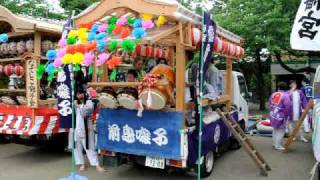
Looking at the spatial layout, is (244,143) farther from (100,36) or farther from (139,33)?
(100,36)

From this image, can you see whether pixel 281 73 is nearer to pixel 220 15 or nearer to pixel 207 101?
pixel 220 15

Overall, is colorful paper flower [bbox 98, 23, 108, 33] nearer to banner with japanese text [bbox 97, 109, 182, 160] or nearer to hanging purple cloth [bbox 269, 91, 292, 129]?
banner with japanese text [bbox 97, 109, 182, 160]

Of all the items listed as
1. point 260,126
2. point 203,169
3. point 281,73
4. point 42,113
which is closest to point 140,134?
point 203,169

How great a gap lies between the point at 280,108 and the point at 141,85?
444 cm

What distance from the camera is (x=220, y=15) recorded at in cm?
1628

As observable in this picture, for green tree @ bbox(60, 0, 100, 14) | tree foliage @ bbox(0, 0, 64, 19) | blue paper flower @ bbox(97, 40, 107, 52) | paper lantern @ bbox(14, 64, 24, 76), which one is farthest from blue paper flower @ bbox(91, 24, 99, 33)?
green tree @ bbox(60, 0, 100, 14)

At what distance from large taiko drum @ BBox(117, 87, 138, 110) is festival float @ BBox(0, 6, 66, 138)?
8.31 ft

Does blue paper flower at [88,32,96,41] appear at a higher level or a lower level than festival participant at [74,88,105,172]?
higher

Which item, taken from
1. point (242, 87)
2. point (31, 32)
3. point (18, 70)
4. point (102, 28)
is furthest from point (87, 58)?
point (242, 87)

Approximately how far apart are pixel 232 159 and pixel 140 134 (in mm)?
2950

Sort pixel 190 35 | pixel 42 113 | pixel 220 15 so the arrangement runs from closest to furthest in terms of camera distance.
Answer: pixel 190 35
pixel 42 113
pixel 220 15

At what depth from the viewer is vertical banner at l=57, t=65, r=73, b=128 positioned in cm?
656

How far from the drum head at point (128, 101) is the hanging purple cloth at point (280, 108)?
4364mm

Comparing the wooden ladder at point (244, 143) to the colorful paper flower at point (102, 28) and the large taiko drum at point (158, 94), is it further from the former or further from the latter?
the colorful paper flower at point (102, 28)
